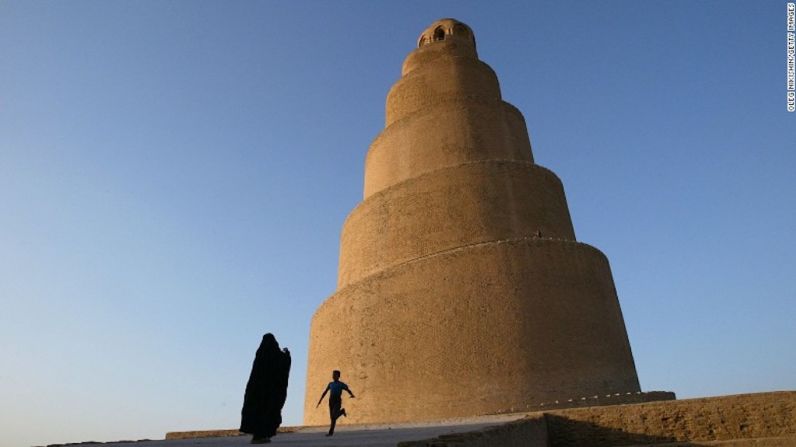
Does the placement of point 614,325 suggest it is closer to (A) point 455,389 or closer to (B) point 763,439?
(A) point 455,389

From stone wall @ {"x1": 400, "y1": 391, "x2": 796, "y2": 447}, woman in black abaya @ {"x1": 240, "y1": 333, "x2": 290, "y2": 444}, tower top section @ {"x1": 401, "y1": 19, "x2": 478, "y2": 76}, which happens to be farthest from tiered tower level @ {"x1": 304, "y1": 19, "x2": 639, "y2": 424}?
woman in black abaya @ {"x1": 240, "y1": 333, "x2": 290, "y2": 444}

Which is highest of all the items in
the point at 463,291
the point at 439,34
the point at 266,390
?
the point at 439,34

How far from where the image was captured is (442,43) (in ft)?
56.0

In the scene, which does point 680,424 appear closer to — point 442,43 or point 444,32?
point 442,43

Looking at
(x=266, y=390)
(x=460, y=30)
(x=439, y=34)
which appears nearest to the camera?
(x=266, y=390)

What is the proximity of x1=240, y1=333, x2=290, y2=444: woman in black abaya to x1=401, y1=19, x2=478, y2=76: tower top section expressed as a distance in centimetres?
1242

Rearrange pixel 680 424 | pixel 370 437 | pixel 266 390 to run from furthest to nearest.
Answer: pixel 680 424 → pixel 266 390 → pixel 370 437

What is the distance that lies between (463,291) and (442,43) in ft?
31.8

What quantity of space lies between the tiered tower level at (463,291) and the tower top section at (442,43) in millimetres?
2712

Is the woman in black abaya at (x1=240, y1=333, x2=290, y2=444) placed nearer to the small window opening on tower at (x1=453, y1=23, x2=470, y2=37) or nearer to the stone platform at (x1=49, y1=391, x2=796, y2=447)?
the stone platform at (x1=49, y1=391, x2=796, y2=447)

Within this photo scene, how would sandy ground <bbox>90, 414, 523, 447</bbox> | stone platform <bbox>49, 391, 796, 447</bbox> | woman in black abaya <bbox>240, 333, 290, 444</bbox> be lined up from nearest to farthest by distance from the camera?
sandy ground <bbox>90, 414, 523, 447</bbox> → woman in black abaya <bbox>240, 333, 290, 444</bbox> → stone platform <bbox>49, 391, 796, 447</bbox>

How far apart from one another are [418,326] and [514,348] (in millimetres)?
1931

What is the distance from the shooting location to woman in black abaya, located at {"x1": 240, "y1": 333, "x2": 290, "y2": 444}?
235 inches

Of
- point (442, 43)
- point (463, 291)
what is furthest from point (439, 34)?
point (463, 291)
